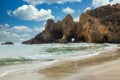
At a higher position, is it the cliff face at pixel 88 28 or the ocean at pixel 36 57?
the cliff face at pixel 88 28

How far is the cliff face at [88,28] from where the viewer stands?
70.1 meters

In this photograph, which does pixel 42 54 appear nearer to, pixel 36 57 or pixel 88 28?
pixel 36 57

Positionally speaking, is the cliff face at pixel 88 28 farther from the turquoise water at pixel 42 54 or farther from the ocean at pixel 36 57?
the ocean at pixel 36 57

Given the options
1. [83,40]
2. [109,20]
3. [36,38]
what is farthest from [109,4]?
[36,38]

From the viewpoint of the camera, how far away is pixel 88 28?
7294 cm

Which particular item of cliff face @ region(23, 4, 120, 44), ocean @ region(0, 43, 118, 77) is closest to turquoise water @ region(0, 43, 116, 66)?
ocean @ region(0, 43, 118, 77)

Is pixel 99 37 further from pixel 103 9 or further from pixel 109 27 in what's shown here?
pixel 103 9

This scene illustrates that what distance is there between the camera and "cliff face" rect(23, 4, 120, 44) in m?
70.1

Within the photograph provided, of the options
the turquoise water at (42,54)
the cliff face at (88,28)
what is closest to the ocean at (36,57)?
the turquoise water at (42,54)

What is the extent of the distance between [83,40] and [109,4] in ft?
68.2

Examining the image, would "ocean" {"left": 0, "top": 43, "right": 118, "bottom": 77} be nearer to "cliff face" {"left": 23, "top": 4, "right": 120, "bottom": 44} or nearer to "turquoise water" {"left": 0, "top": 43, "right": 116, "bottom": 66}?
"turquoise water" {"left": 0, "top": 43, "right": 116, "bottom": 66}

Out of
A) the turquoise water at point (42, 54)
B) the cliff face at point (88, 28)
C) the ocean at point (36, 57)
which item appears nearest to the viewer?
the ocean at point (36, 57)

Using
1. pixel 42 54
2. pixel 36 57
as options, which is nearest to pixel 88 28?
pixel 42 54

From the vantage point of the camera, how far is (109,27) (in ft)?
238
